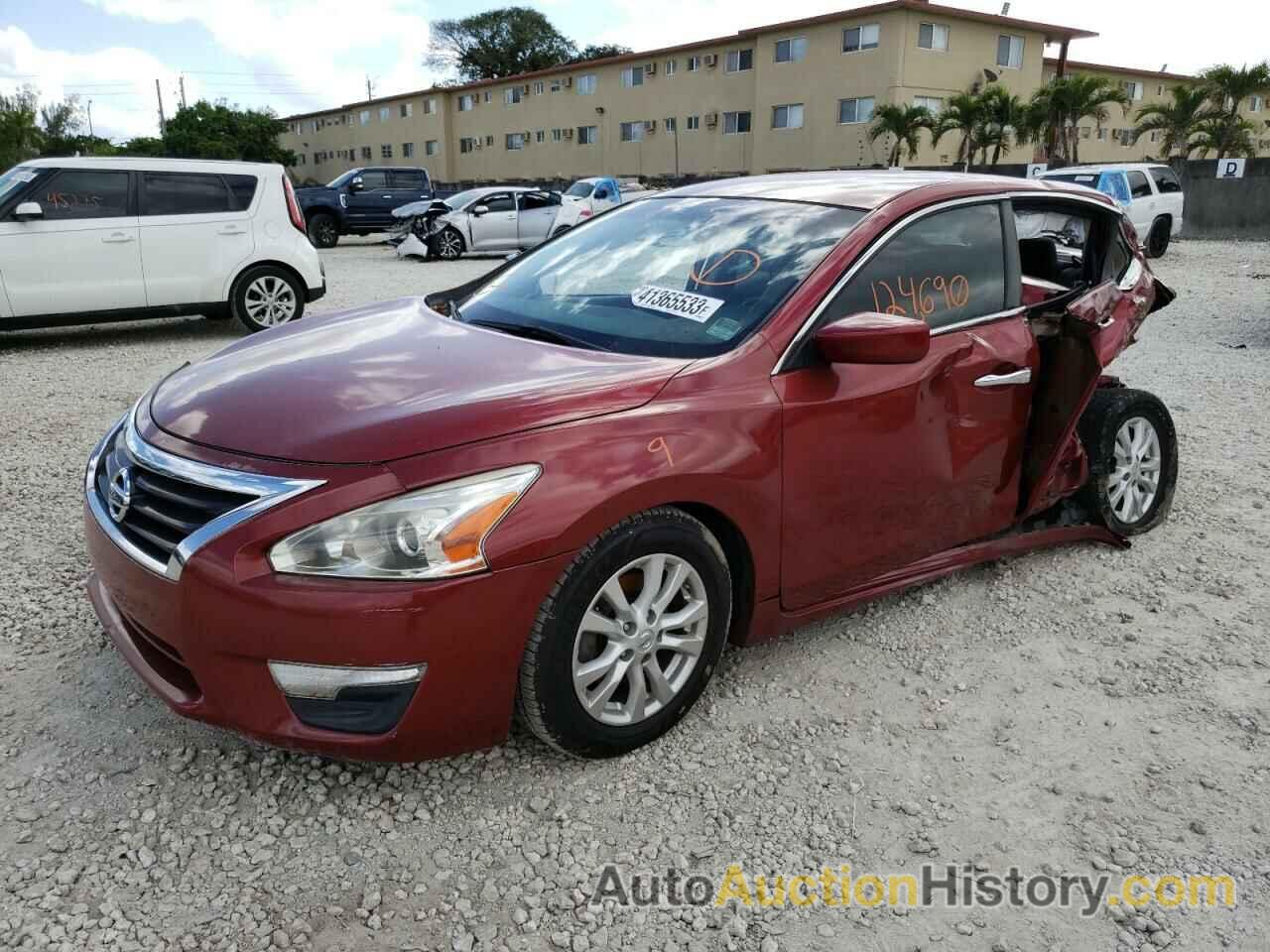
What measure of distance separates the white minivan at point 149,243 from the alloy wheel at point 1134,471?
7.52 m

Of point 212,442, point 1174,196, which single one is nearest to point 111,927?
point 212,442

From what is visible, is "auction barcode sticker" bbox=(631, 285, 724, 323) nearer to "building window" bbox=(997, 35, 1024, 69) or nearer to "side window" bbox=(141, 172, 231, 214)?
"side window" bbox=(141, 172, 231, 214)

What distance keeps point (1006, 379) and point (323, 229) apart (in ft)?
67.2

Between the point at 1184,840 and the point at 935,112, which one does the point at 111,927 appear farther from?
the point at 935,112

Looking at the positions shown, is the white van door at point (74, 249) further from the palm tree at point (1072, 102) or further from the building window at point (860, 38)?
the building window at point (860, 38)

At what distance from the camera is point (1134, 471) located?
4.14 metres

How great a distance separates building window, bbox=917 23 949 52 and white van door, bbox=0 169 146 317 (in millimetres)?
30319

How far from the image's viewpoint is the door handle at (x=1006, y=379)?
326 centimetres

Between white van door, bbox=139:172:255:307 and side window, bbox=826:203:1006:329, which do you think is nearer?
side window, bbox=826:203:1006:329

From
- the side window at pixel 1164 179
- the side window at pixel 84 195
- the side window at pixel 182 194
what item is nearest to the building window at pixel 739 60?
the side window at pixel 1164 179

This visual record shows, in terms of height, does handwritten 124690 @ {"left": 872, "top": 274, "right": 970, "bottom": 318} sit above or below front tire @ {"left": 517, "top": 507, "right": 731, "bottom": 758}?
above

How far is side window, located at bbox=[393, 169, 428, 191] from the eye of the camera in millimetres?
22625

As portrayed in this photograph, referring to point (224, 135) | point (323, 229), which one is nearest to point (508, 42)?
point (224, 135)

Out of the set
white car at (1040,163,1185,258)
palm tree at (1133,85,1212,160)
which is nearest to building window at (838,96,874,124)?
palm tree at (1133,85,1212,160)
